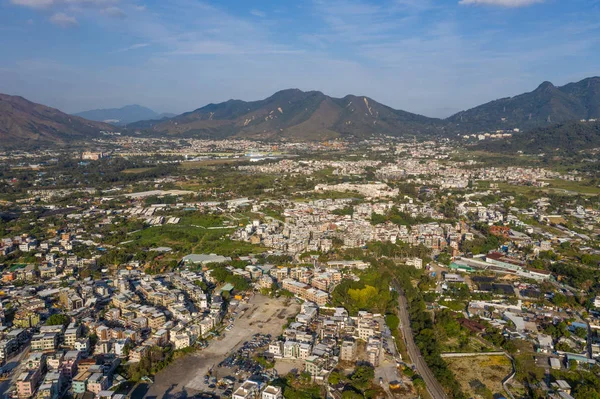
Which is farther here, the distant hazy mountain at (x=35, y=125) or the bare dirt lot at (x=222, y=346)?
the distant hazy mountain at (x=35, y=125)

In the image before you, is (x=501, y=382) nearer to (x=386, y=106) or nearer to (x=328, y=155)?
(x=328, y=155)

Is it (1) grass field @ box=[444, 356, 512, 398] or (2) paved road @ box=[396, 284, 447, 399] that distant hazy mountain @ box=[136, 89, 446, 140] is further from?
(1) grass field @ box=[444, 356, 512, 398]

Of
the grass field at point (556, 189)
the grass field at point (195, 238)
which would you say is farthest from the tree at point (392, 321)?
the grass field at point (556, 189)

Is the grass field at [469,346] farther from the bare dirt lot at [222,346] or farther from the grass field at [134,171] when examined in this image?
the grass field at [134,171]

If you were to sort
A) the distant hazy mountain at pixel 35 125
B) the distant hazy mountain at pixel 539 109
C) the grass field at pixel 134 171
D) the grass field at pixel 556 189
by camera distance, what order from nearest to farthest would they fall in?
the grass field at pixel 556 189 < the grass field at pixel 134 171 < the distant hazy mountain at pixel 35 125 < the distant hazy mountain at pixel 539 109

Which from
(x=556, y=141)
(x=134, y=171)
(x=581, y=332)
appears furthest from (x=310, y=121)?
(x=581, y=332)

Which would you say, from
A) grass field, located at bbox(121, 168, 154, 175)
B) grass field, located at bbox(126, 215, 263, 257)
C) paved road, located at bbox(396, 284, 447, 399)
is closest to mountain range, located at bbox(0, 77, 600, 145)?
grass field, located at bbox(121, 168, 154, 175)

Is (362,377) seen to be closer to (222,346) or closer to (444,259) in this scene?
(222,346)

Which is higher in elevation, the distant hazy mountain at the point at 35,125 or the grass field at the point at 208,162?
the distant hazy mountain at the point at 35,125
